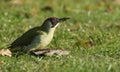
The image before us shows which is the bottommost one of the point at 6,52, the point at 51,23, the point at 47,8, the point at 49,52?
the point at 47,8

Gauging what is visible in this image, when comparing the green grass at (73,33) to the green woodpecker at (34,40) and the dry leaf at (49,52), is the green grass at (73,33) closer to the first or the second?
the dry leaf at (49,52)

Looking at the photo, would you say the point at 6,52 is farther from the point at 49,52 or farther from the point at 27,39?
the point at 49,52

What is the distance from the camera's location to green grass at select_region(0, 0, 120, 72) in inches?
339

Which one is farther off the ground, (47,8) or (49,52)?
(49,52)

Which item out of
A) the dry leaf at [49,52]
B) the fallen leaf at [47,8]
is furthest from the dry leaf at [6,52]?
the fallen leaf at [47,8]

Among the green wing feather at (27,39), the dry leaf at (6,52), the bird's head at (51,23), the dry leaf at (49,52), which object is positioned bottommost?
the dry leaf at (49,52)

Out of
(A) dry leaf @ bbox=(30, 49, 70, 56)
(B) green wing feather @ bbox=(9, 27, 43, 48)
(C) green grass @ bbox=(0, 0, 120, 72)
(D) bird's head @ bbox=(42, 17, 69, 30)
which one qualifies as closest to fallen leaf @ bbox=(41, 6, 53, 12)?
(C) green grass @ bbox=(0, 0, 120, 72)

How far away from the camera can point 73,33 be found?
39.3ft

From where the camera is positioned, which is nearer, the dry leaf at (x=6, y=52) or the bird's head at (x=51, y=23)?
the dry leaf at (x=6, y=52)

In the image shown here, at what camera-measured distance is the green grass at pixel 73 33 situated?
8.61m

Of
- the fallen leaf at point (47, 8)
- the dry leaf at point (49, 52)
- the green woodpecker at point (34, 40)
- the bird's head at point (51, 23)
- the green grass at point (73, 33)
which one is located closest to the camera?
the green grass at point (73, 33)

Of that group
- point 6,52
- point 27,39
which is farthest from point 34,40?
point 6,52

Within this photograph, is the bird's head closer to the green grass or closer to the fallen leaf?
the green grass

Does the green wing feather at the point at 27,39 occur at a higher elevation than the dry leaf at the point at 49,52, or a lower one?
higher
